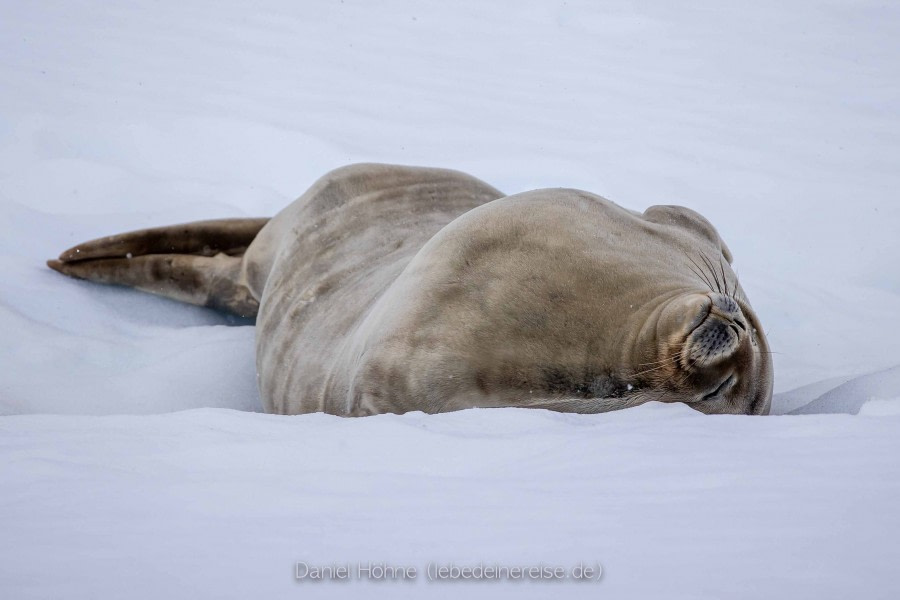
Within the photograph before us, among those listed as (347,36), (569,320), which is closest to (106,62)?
(347,36)

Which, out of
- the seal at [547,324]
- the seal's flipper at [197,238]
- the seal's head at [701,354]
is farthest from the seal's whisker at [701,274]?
the seal's flipper at [197,238]

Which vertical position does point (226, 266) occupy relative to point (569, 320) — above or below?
below

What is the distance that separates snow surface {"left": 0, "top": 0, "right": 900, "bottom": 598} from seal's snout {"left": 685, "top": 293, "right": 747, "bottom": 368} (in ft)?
0.53

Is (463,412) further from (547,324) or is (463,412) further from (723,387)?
(723,387)

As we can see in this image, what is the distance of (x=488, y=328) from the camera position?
255cm

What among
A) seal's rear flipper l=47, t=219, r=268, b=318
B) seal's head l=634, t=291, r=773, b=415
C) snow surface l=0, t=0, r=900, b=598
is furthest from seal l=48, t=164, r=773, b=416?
seal's rear flipper l=47, t=219, r=268, b=318

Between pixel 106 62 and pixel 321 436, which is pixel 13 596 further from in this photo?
pixel 106 62

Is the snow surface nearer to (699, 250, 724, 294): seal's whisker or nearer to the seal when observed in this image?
the seal

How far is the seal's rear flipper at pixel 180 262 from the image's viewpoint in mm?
4379

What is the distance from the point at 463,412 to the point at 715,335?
0.62 m

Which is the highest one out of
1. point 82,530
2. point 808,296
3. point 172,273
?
point 82,530

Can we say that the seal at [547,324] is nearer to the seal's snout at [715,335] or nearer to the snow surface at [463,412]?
the seal's snout at [715,335]

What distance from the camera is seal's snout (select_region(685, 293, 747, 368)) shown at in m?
2.39

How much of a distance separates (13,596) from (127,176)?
4.17 m
